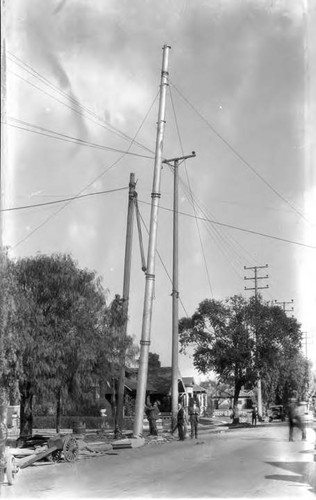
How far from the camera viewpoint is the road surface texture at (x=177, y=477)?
352 inches

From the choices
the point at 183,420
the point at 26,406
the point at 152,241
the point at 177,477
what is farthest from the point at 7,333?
the point at 183,420

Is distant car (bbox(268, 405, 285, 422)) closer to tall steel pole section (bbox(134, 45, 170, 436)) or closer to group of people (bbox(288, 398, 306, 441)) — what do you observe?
group of people (bbox(288, 398, 306, 441))

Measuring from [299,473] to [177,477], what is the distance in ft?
6.91

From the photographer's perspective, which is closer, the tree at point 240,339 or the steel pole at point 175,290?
the steel pole at point 175,290

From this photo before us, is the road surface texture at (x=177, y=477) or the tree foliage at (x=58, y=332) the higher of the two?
the tree foliage at (x=58, y=332)

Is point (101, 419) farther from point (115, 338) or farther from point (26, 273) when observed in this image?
point (26, 273)

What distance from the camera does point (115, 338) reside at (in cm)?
2436

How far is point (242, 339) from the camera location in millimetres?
46844

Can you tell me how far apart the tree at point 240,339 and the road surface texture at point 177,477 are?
31356 millimetres

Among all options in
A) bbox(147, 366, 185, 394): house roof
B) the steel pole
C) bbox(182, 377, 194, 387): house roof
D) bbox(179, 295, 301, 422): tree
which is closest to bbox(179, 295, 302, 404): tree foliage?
bbox(179, 295, 301, 422): tree

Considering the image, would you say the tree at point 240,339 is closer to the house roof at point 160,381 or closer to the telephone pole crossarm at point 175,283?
the house roof at point 160,381

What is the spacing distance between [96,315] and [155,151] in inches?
258

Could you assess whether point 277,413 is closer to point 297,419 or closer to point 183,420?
point 183,420

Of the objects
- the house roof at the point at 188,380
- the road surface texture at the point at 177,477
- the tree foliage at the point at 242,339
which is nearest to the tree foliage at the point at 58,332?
the road surface texture at the point at 177,477
